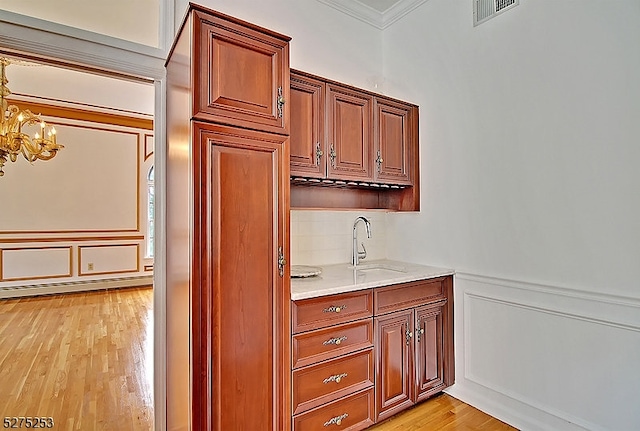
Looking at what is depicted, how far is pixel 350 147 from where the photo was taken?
2.44 m

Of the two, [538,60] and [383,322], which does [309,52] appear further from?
[383,322]

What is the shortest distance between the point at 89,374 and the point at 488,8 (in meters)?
4.19

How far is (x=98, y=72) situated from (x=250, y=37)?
1018 mm

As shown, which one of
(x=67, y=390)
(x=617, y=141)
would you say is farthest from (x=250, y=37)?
(x=67, y=390)

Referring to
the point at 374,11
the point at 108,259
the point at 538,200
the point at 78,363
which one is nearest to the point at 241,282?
the point at 538,200

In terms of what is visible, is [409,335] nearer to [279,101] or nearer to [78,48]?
[279,101]

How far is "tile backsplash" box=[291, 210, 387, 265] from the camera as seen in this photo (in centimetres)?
260

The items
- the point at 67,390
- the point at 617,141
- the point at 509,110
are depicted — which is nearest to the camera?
the point at 617,141

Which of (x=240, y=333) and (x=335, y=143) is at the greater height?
(x=335, y=143)

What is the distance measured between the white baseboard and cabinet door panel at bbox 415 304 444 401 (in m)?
5.98

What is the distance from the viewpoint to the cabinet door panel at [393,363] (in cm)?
213

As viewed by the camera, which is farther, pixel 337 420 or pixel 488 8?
pixel 488 8

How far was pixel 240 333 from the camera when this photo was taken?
1604 mm

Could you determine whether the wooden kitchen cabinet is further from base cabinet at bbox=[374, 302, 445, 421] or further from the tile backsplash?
the tile backsplash
